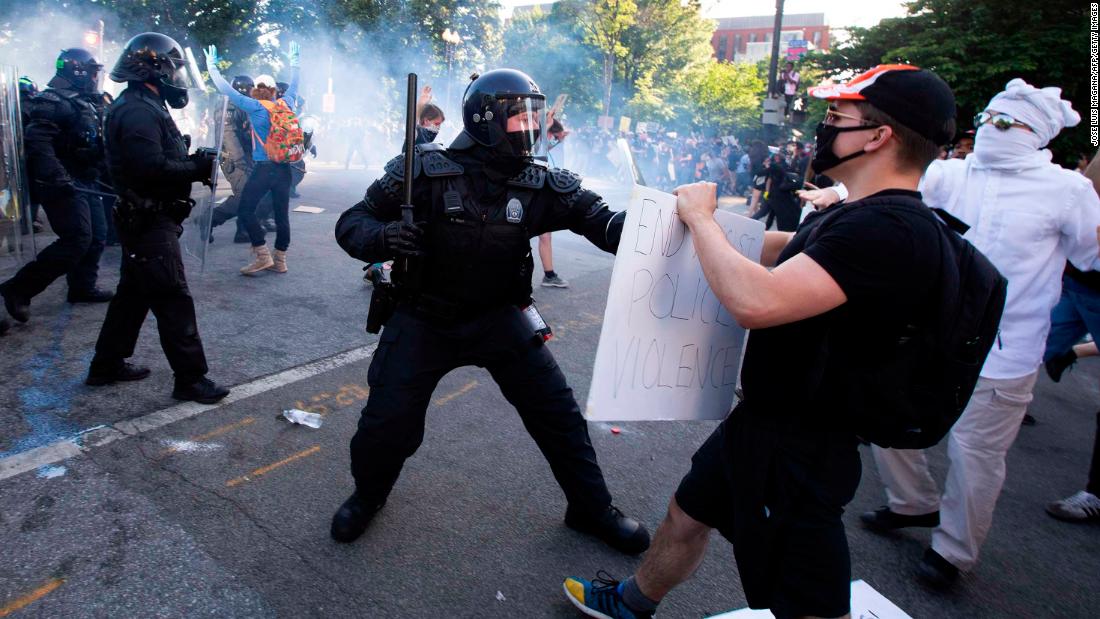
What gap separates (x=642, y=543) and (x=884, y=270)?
5.64 ft

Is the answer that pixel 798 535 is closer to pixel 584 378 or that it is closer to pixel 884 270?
pixel 884 270

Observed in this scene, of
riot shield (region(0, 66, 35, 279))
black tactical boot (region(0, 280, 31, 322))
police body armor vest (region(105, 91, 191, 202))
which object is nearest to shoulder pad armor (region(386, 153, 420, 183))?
police body armor vest (region(105, 91, 191, 202))

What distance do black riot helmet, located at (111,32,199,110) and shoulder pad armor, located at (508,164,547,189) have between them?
2.36 meters

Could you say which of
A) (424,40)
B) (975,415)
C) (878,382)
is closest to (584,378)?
(975,415)

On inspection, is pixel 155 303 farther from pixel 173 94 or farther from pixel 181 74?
pixel 181 74

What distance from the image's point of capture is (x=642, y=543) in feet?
9.26

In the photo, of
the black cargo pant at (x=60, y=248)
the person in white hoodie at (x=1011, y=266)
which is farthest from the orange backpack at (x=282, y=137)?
the person in white hoodie at (x=1011, y=266)

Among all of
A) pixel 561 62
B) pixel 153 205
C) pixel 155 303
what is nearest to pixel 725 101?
pixel 561 62

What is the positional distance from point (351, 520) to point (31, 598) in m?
1.04

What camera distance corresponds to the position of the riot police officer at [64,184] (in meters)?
4.84

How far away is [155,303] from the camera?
374 cm

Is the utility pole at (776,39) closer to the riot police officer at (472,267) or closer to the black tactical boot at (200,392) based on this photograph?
the riot police officer at (472,267)

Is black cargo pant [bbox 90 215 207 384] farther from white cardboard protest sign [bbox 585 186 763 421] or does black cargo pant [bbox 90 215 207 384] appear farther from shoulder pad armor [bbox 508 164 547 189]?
white cardboard protest sign [bbox 585 186 763 421]

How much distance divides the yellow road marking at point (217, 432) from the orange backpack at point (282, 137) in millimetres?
3862
